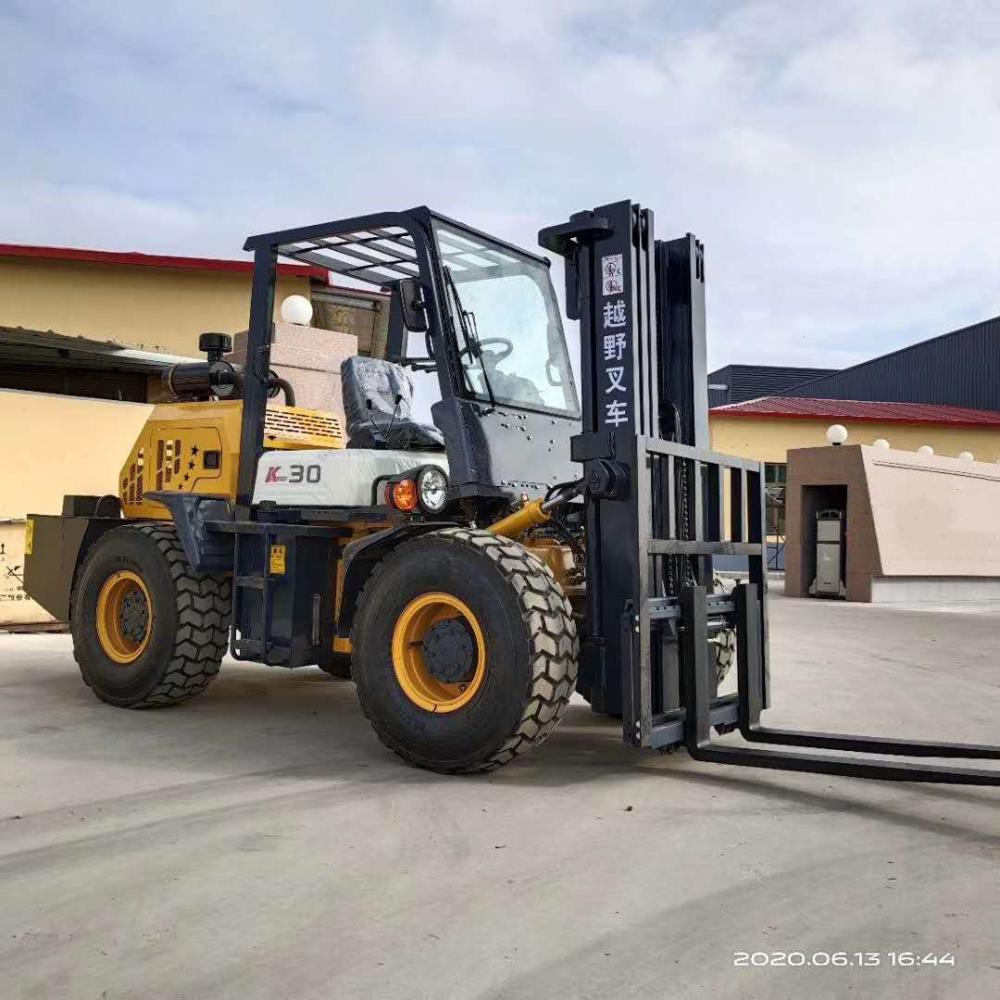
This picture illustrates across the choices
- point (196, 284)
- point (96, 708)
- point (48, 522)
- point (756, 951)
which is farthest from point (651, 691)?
point (196, 284)

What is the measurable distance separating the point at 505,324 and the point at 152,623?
9.02 ft

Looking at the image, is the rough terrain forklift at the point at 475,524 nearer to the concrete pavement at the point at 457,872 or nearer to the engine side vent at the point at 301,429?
the engine side vent at the point at 301,429

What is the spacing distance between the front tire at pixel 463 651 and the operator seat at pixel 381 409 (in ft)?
3.30

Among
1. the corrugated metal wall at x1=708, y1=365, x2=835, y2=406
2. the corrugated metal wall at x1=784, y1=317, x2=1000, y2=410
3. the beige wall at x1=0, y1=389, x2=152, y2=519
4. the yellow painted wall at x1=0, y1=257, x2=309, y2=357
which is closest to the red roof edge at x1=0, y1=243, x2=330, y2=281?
the yellow painted wall at x1=0, y1=257, x2=309, y2=357

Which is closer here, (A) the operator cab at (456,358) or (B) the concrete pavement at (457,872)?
(B) the concrete pavement at (457,872)

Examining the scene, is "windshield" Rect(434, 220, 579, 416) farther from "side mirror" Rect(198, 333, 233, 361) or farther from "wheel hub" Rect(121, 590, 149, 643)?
"wheel hub" Rect(121, 590, 149, 643)

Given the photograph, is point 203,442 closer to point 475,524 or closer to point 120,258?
point 475,524

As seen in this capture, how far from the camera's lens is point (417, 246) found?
5.46 m

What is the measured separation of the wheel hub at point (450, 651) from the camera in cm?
482

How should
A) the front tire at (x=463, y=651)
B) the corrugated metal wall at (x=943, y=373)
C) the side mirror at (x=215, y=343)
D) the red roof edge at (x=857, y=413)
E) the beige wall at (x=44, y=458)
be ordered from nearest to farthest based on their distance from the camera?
the front tire at (x=463, y=651)
the side mirror at (x=215, y=343)
the beige wall at (x=44, y=458)
the red roof edge at (x=857, y=413)
the corrugated metal wall at (x=943, y=373)

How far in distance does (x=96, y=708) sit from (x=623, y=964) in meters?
4.72

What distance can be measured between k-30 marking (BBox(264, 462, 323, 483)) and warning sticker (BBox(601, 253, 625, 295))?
1857mm

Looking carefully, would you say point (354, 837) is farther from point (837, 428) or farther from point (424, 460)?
point (837, 428)

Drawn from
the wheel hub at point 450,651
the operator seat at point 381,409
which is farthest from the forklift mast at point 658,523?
the operator seat at point 381,409
